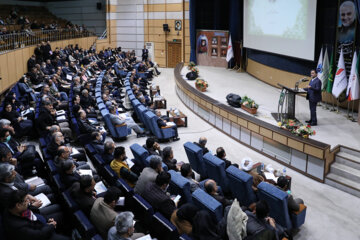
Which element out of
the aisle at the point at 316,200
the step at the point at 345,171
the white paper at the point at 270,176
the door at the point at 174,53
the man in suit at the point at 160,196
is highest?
the door at the point at 174,53

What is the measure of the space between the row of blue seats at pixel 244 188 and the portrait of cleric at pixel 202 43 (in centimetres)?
1239

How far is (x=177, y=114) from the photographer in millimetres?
8992

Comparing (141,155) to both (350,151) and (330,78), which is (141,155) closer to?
(350,151)

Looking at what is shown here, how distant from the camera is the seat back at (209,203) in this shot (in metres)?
3.64

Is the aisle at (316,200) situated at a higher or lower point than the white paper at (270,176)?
lower

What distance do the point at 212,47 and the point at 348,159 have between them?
12005 millimetres

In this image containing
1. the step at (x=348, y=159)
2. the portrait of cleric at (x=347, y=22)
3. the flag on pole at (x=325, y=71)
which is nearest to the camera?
the step at (x=348, y=159)

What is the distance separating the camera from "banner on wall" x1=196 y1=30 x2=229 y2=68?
650 inches

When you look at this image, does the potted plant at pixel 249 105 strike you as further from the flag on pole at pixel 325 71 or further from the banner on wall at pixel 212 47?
the banner on wall at pixel 212 47

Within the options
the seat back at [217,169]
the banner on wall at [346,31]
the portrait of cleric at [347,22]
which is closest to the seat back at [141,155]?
the seat back at [217,169]

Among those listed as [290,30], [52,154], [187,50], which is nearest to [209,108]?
[290,30]

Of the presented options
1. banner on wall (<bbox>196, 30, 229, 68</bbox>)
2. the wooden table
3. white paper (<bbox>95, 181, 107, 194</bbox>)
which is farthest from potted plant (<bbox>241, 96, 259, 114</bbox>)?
banner on wall (<bbox>196, 30, 229, 68</bbox>)

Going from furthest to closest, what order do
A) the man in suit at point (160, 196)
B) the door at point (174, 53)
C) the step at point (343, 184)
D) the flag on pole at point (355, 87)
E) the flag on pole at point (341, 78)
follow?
the door at point (174, 53) → the flag on pole at point (341, 78) → the flag on pole at point (355, 87) → the step at point (343, 184) → the man in suit at point (160, 196)

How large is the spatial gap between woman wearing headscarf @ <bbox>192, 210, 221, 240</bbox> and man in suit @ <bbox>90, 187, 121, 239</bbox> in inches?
A: 33.3
